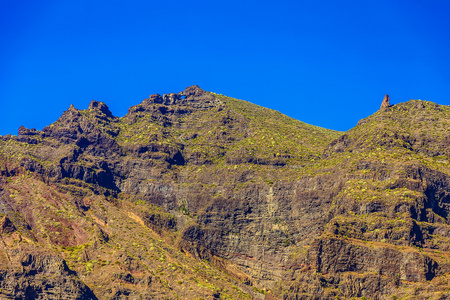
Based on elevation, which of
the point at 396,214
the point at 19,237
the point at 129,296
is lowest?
the point at 129,296

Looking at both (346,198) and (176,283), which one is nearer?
(176,283)

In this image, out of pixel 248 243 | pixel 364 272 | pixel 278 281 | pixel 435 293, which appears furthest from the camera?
pixel 248 243

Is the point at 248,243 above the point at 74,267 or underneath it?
above

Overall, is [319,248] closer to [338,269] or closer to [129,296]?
[338,269]

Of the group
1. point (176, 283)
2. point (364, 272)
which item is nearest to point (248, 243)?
point (176, 283)

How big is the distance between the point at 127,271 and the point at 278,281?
44.7 metres

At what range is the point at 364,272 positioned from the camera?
165375mm

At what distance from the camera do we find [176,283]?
175625mm

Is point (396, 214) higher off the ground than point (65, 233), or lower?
higher

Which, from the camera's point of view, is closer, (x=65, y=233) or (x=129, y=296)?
(x=129, y=296)

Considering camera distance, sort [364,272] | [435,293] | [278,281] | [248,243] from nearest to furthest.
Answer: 1. [435,293]
2. [364,272]
3. [278,281]
4. [248,243]

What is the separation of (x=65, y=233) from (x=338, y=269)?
81.3 m

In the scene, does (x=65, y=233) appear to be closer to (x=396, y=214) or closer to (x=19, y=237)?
(x=19, y=237)

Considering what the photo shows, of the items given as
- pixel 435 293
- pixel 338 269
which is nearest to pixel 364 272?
pixel 338 269
